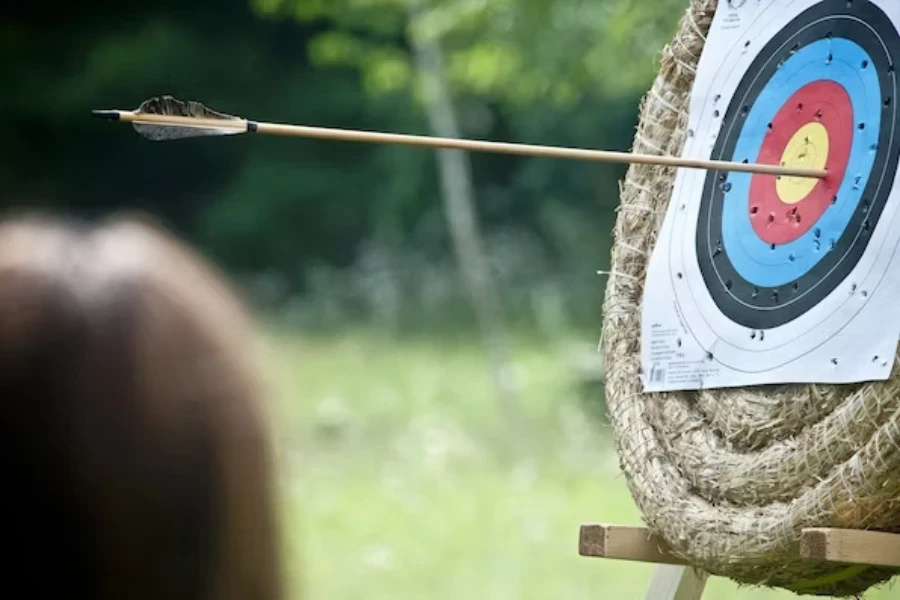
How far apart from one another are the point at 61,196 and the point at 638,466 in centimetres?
627

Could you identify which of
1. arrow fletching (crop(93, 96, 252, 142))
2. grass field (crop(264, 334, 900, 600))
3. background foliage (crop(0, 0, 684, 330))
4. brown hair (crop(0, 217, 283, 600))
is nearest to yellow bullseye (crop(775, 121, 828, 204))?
arrow fletching (crop(93, 96, 252, 142))

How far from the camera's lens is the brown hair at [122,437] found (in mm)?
507

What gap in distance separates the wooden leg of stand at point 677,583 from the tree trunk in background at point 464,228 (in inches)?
135

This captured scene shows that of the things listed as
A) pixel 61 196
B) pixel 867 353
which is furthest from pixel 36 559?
pixel 61 196

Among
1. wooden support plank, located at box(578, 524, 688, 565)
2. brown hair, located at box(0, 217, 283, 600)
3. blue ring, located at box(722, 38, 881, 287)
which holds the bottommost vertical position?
wooden support plank, located at box(578, 524, 688, 565)

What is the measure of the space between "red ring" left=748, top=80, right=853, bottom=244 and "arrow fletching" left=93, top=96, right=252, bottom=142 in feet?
1.74

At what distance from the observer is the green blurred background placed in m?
3.92

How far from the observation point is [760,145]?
1.48 m

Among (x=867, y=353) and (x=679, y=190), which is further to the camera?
(x=679, y=190)

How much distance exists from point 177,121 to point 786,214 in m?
0.59

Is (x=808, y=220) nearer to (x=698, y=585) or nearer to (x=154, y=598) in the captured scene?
(x=698, y=585)

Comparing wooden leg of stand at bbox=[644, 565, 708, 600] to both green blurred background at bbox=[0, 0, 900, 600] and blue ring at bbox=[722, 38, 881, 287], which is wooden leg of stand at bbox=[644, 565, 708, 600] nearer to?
blue ring at bbox=[722, 38, 881, 287]

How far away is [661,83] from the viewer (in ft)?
5.26

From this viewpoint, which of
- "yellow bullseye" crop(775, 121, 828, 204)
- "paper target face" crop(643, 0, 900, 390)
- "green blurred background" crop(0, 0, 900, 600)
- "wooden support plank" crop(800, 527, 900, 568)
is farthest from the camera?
"green blurred background" crop(0, 0, 900, 600)
